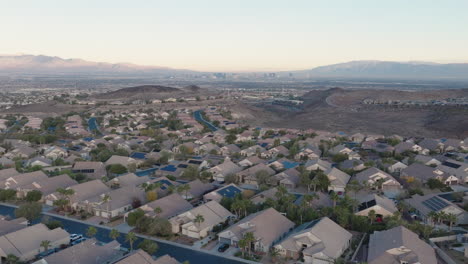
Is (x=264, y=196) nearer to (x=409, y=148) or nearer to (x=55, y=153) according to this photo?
(x=409, y=148)

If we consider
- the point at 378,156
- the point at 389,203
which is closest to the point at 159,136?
the point at 378,156

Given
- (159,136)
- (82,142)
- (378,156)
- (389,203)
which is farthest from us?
(159,136)

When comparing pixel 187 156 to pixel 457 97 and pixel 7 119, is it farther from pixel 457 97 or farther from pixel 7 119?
pixel 457 97

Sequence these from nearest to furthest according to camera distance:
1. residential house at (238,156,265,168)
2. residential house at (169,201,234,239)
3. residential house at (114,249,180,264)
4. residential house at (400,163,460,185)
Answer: residential house at (114,249,180,264)
residential house at (169,201,234,239)
residential house at (400,163,460,185)
residential house at (238,156,265,168)

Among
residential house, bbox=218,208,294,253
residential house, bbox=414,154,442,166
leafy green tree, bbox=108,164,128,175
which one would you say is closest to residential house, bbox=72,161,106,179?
leafy green tree, bbox=108,164,128,175

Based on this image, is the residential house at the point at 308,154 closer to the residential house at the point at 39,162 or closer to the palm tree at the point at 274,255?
the palm tree at the point at 274,255

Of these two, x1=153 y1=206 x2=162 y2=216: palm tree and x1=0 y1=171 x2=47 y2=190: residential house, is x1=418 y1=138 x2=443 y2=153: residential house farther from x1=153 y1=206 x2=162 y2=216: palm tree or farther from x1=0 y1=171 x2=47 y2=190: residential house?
x1=0 y1=171 x2=47 y2=190: residential house

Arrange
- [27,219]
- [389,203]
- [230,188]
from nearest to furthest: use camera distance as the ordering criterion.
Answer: [27,219], [389,203], [230,188]
